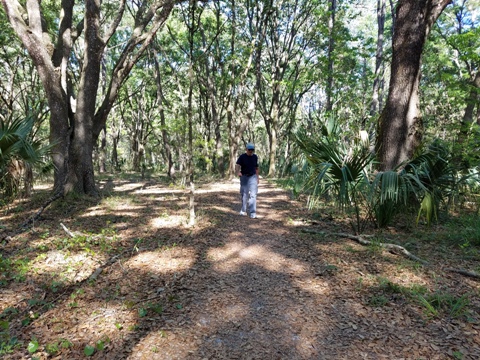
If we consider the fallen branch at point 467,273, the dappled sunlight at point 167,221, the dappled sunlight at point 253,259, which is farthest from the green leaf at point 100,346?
the fallen branch at point 467,273

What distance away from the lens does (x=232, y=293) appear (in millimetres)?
3701

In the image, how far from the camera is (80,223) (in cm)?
609

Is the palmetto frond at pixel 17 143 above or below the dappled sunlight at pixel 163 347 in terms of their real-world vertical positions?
above

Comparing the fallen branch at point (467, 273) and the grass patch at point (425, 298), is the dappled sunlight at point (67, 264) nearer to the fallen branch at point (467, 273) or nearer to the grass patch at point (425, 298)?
the grass patch at point (425, 298)

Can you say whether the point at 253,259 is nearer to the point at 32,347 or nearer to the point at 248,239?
the point at 248,239

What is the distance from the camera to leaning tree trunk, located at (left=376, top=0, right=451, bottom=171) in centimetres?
615

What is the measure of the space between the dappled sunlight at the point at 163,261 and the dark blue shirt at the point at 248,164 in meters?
2.60

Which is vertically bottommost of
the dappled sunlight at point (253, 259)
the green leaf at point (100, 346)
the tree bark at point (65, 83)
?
the green leaf at point (100, 346)

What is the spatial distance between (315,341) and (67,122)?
8.17m

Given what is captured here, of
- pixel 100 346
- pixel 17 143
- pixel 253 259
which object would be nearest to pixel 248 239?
pixel 253 259

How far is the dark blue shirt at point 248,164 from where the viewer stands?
670 centimetres

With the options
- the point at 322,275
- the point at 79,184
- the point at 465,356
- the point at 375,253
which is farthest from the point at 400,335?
the point at 79,184

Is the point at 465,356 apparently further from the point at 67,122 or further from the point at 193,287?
the point at 67,122

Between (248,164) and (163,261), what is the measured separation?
3.14 m
